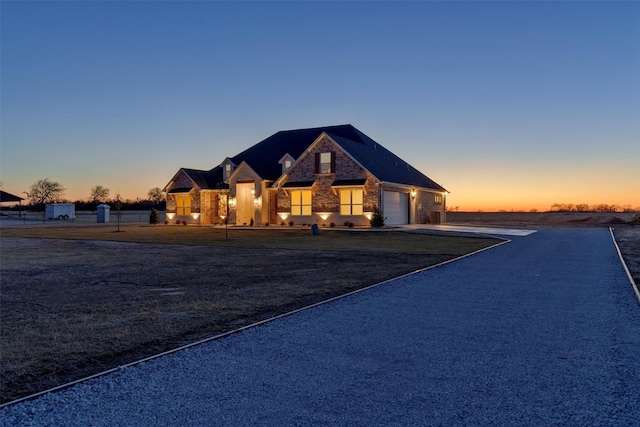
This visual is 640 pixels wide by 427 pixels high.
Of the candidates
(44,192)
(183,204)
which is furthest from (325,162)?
(44,192)

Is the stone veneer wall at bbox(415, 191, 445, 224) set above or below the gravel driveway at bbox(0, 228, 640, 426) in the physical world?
above

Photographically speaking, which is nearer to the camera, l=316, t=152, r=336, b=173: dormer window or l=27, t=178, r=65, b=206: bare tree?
l=316, t=152, r=336, b=173: dormer window

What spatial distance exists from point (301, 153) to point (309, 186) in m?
5.63

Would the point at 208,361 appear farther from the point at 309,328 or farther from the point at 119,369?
the point at 309,328

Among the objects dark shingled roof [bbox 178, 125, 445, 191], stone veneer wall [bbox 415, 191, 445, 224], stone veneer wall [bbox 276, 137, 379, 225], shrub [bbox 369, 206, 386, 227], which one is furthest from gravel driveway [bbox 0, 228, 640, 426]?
stone veneer wall [bbox 415, 191, 445, 224]

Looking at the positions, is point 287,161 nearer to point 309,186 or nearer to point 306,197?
point 306,197

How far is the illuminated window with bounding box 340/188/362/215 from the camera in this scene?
32312 millimetres

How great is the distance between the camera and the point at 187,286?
9719 mm

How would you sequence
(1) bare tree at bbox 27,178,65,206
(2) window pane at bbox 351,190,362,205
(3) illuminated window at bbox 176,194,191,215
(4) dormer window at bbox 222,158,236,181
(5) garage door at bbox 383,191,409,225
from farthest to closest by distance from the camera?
1. (1) bare tree at bbox 27,178,65,206
2. (3) illuminated window at bbox 176,194,191,215
3. (4) dormer window at bbox 222,158,236,181
4. (5) garage door at bbox 383,191,409,225
5. (2) window pane at bbox 351,190,362,205

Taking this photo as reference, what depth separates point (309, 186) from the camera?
33.5 metres

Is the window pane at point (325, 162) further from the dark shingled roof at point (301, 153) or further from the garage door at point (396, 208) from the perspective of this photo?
the garage door at point (396, 208)

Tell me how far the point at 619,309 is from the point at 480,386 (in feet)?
15.2

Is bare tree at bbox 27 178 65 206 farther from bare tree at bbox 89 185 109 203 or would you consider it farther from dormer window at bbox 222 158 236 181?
dormer window at bbox 222 158 236 181

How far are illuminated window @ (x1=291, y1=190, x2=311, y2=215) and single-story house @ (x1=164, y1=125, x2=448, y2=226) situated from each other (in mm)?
75
